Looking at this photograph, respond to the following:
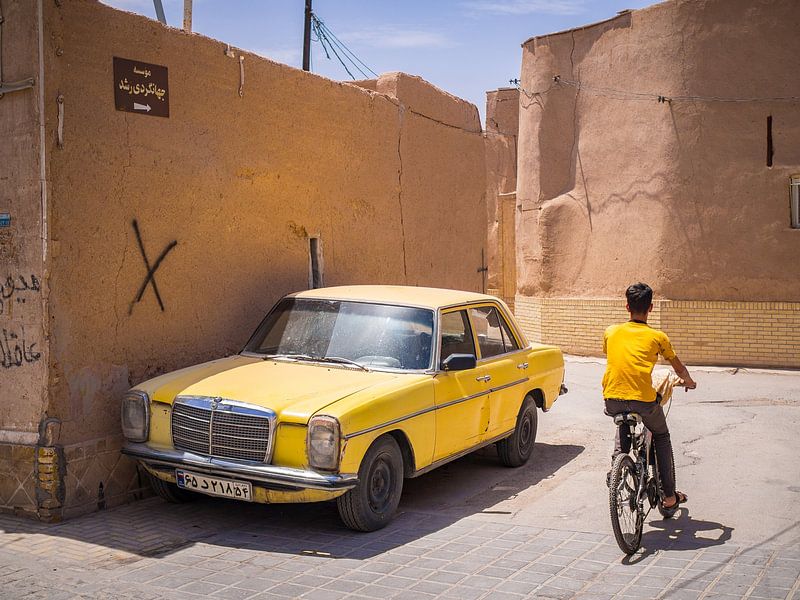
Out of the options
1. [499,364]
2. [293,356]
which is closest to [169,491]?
[293,356]

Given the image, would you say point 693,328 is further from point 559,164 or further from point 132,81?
point 132,81

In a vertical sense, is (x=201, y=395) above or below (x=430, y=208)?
below

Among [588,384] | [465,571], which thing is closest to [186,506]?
[465,571]

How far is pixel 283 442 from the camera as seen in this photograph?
5.96 meters

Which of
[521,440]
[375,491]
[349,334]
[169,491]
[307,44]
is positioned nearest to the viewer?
[375,491]

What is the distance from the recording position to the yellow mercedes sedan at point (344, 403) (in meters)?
5.95

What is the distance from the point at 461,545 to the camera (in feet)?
19.5

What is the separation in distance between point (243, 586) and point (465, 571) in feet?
4.12

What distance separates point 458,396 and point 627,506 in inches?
71.6

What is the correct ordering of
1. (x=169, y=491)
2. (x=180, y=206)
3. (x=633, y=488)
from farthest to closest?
(x=180, y=206) → (x=169, y=491) → (x=633, y=488)

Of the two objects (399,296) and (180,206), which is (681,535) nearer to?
(399,296)

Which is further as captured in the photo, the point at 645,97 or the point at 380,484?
the point at 645,97

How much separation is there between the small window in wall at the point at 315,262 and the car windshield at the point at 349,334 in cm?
177

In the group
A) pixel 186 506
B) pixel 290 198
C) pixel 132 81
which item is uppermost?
pixel 132 81
